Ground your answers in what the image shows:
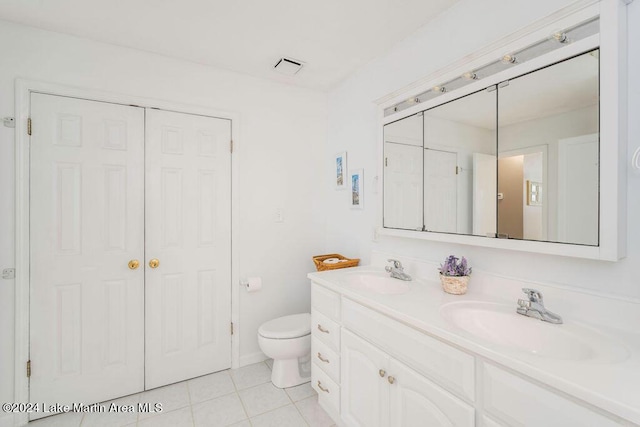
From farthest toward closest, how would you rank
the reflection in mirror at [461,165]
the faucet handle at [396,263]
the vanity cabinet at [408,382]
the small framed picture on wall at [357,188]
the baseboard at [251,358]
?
the baseboard at [251,358] → the small framed picture on wall at [357,188] → the faucet handle at [396,263] → the reflection in mirror at [461,165] → the vanity cabinet at [408,382]

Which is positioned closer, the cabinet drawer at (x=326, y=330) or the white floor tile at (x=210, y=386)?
the cabinet drawer at (x=326, y=330)

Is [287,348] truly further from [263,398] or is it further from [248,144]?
[248,144]

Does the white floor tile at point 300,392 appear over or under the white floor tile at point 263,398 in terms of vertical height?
over

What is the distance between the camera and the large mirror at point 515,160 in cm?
112

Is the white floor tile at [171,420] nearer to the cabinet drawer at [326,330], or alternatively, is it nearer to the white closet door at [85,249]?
the white closet door at [85,249]

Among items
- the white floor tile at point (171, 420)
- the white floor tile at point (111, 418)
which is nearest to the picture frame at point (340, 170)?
the white floor tile at point (171, 420)

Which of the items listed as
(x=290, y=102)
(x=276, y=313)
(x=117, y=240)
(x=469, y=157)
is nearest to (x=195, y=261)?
(x=117, y=240)

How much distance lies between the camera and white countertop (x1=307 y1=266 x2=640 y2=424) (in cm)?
69

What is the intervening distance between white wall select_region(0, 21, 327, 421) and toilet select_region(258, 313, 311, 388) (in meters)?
0.38

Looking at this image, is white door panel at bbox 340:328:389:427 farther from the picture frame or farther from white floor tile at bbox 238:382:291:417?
the picture frame

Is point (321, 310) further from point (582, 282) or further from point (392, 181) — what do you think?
point (582, 282)

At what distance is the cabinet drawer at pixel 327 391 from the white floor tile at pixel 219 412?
19.1 inches

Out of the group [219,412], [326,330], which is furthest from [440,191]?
[219,412]

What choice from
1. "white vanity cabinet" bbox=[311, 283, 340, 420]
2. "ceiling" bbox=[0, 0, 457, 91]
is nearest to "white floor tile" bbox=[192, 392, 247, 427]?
"white vanity cabinet" bbox=[311, 283, 340, 420]
